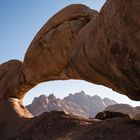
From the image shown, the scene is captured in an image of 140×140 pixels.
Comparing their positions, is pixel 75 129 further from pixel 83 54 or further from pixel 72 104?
pixel 72 104

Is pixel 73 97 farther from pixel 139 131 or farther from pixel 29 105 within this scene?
pixel 139 131

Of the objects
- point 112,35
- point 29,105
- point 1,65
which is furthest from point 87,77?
point 29,105

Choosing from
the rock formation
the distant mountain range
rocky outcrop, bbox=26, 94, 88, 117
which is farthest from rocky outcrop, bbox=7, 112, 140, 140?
rocky outcrop, bbox=26, 94, 88, 117

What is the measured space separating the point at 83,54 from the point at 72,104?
82.2 meters

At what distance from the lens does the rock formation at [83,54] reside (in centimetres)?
805

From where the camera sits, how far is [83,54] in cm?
1041

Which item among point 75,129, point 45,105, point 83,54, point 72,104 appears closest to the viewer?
point 83,54

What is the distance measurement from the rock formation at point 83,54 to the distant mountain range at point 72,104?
157 feet

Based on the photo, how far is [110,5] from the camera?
27.7ft

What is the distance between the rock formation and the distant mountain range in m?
47.7

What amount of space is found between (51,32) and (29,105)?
62398 millimetres

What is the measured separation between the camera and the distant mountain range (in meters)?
73.2

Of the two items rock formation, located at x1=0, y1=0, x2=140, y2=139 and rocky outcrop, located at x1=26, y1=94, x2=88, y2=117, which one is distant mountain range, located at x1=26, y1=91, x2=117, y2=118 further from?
rock formation, located at x1=0, y1=0, x2=140, y2=139

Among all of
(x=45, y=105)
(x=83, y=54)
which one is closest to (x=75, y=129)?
(x=83, y=54)
